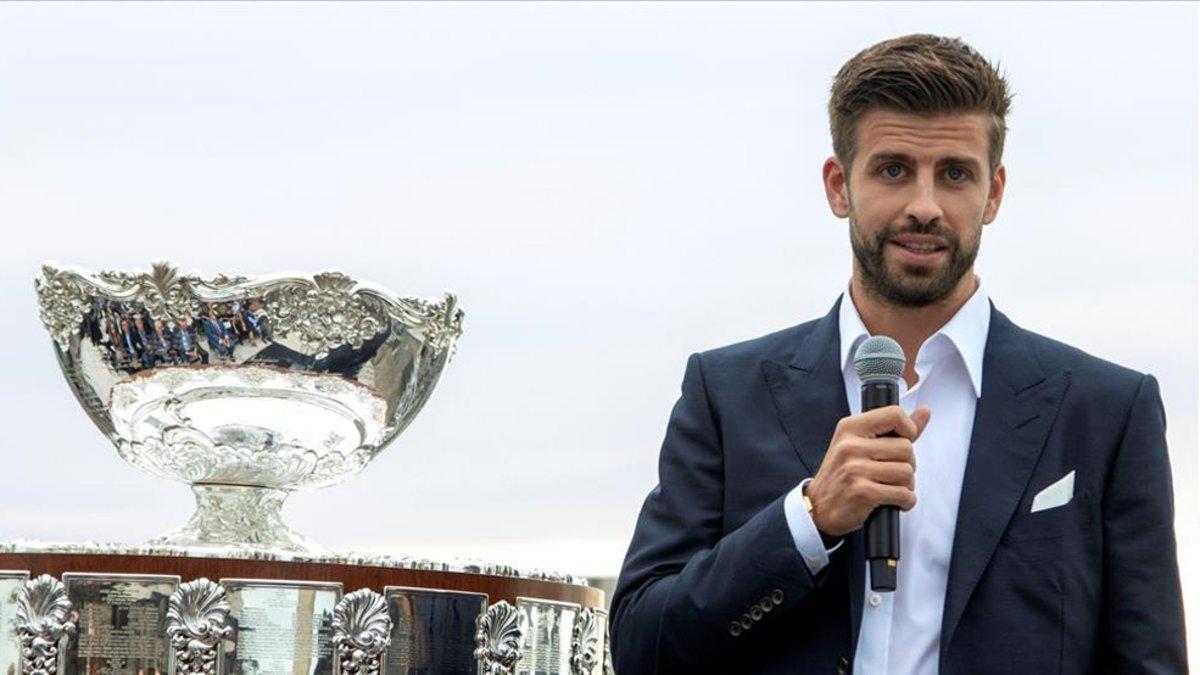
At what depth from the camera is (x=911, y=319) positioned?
2824 millimetres

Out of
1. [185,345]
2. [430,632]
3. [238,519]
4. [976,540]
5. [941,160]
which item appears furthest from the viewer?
[238,519]

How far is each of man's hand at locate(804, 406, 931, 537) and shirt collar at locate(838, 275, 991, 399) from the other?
0.37 metres

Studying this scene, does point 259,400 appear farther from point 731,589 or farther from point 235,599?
point 731,589

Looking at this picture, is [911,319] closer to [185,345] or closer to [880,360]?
[880,360]

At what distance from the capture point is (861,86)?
2.87 metres

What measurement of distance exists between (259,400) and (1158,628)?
1682 millimetres

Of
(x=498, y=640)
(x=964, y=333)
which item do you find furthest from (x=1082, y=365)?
(x=498, y=640)

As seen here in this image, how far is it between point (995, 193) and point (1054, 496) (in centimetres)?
50

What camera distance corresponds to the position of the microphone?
2.41m

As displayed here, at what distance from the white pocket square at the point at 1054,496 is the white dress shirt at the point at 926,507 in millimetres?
112

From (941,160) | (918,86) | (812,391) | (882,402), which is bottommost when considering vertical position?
(882,402)

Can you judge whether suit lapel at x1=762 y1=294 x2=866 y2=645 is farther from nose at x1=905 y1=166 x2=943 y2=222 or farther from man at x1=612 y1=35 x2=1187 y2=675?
nose at x1=905 y1=166 x2=943 y2=222

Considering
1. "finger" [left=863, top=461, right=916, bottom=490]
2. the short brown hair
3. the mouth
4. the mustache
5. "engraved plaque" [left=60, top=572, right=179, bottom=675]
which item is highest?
the short brown hair

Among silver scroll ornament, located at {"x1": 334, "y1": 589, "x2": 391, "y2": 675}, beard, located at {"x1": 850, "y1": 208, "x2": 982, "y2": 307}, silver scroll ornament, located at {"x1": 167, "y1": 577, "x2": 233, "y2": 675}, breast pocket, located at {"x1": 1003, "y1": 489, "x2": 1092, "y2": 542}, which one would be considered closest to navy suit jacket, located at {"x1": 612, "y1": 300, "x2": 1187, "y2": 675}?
breast pocket, located at {"x1": 1003, "y1": 489, "x2": 1092, "y2": 542}
